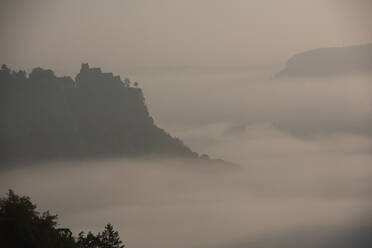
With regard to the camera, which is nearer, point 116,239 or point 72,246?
point 72,246

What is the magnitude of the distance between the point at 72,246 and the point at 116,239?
7.73 metres

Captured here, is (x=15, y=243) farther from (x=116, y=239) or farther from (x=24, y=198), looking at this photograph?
(x=116, y=239)

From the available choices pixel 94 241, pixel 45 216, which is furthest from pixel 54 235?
pixel 94 241

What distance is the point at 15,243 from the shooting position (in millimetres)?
66812

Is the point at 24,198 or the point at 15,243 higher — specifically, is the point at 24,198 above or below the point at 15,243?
above

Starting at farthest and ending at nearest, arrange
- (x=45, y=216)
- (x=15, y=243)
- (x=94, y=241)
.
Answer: (x=94, y=241) < (x=45, y=216) < (x=15, y=243)

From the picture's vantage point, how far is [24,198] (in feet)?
224

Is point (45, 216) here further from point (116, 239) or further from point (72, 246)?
point (116, 239)

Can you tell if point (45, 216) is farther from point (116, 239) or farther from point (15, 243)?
point (116, 239)

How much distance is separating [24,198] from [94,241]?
40.3 feet

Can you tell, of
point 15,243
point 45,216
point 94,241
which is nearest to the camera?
point 15,243

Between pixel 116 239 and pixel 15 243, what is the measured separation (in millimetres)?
14807

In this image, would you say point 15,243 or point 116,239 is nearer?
point 15,243

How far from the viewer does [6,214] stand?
222ft
